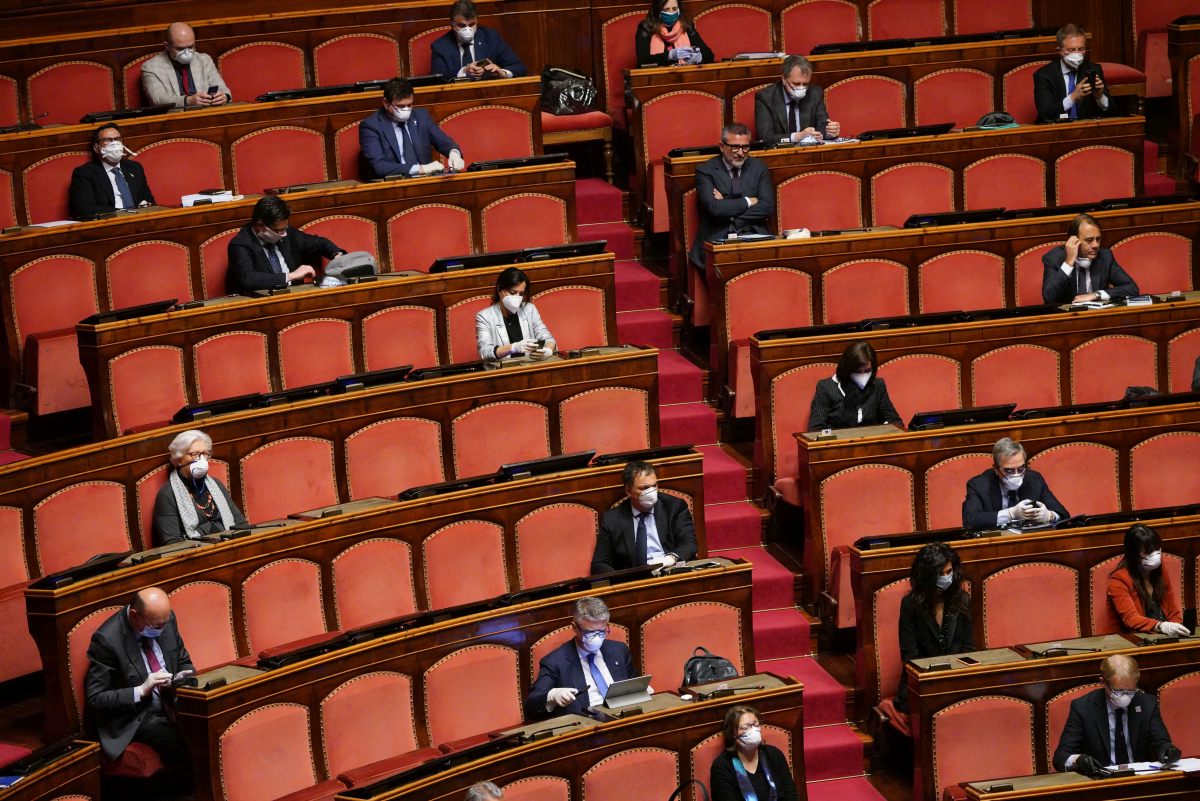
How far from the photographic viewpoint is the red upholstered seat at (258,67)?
13.1 ft

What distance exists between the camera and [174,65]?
3.83 m

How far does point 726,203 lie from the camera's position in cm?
354

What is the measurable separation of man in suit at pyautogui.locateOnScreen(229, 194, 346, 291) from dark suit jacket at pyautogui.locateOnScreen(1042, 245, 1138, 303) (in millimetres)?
1404

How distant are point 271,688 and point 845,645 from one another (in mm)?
1043

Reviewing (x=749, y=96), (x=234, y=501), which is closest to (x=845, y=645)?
(x=234, y=501)

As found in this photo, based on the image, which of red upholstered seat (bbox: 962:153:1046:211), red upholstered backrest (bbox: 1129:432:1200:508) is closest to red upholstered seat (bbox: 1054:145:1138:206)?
red upholstered seat (bbox: 962:153:1046:211)

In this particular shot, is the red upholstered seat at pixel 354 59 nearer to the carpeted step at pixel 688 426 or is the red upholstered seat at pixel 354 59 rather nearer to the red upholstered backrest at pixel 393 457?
the carpeted step at pixel 688 426

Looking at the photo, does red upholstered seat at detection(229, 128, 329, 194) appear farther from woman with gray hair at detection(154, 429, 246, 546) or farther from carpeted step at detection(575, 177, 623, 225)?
woman with gray hair at detection(154, 429, 246, 546)

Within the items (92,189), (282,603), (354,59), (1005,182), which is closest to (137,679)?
(282,603)

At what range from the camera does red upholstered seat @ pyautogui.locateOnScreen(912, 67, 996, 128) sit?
4102 millimetres

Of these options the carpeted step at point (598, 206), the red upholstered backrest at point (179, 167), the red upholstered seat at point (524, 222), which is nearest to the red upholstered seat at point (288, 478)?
the red upholstered seat at point (524, 222)

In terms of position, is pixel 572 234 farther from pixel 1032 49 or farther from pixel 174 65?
pixel 1032 49

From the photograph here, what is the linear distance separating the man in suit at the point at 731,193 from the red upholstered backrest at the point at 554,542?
0.81 meters

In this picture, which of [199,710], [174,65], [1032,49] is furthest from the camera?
[1032,49]
